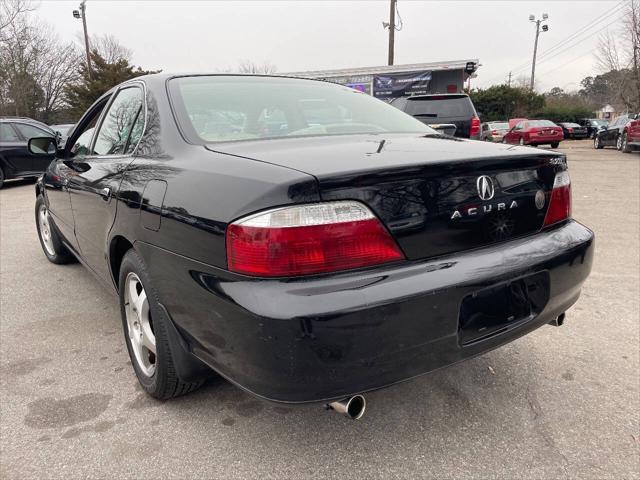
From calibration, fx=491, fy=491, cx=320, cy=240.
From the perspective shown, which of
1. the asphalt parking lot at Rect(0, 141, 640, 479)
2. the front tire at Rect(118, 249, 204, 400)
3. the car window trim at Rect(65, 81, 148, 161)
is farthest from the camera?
the car window trim at Rect(65, 81, 148, 161)

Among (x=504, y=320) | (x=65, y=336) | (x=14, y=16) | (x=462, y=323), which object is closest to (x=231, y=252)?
(x=462, y=323)

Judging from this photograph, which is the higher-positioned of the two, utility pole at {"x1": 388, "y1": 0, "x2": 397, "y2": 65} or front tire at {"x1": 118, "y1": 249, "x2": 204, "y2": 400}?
utility pole at {"x1": 388, "y1": 0, "x2": 397, "y2": 65}

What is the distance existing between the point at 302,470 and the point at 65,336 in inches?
78.6

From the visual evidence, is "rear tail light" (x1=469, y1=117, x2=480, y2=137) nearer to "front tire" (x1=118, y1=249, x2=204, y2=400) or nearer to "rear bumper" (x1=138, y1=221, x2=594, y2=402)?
"rear bumper" (x1=138, y1=221, x2=594, y2=402)

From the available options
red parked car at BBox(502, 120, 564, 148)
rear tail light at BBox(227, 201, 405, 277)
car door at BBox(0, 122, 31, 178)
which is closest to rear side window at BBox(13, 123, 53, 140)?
car door at BBox(0, 122, 31, 178)

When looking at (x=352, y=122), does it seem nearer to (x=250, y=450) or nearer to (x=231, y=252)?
(x=231, y=252)

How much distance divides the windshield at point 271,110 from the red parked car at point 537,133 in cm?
1967

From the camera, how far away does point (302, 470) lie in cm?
187

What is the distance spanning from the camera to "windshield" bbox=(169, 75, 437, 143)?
2.24 metres

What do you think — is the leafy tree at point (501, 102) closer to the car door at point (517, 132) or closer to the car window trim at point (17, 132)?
the car door at point (517, 132)

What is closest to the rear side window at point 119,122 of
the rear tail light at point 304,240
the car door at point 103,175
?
the car door at point 103,175

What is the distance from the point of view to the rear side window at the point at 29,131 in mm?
11109

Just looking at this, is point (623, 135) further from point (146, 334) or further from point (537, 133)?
point (146, 334)

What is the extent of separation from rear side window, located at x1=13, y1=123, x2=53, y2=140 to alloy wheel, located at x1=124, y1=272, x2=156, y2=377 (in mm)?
10459
